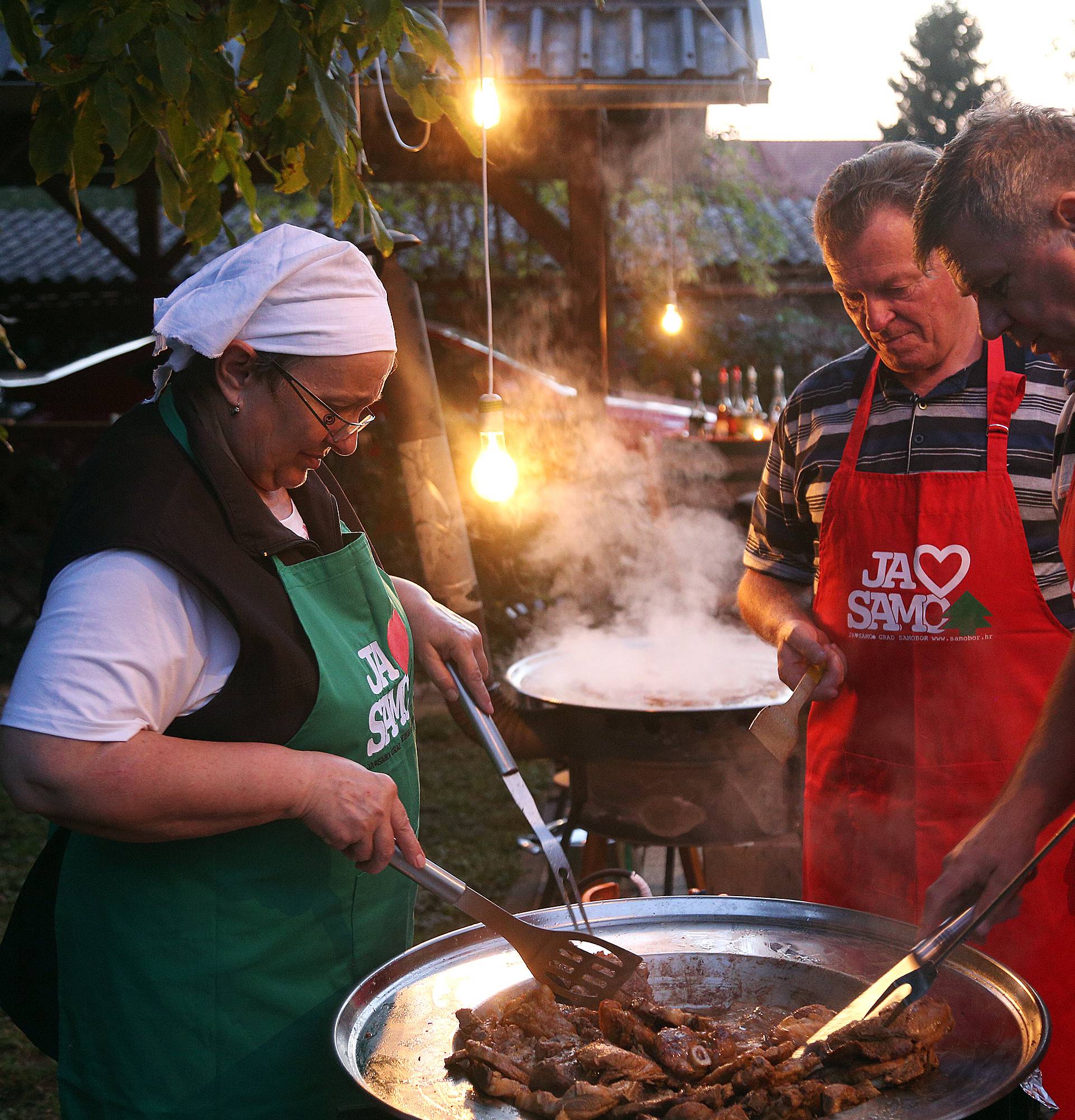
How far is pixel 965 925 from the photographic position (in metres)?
1.61

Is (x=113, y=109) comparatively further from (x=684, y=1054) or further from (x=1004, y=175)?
(x=684, y=1054)

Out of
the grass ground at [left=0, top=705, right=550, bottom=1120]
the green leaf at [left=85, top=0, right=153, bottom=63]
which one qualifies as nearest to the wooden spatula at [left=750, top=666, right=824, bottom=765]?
the green leaf at [left=85, top=0, right=153, bottom=63]

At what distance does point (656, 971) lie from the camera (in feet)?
6.11

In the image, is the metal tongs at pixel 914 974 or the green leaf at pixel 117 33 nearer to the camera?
the metal tongs at pixel 914 974

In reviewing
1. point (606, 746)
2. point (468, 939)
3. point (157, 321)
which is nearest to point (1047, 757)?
point (468, 939)

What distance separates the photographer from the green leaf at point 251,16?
217cm

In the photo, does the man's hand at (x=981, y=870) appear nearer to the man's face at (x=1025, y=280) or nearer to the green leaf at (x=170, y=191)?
the man's face at (x=1025, y=280)

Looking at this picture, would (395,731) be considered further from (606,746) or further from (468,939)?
(606,746)

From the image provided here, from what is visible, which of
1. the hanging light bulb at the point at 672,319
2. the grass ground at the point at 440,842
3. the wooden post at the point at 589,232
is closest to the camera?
the grass ground at the point at 440,842

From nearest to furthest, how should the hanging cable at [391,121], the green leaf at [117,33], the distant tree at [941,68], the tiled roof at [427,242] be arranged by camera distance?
the green leaf at [117,33], the hanging cable at [391,121], the tiled roof at [427,242], the distant tree at [941,68]

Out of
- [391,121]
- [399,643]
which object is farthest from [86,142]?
[399,643]

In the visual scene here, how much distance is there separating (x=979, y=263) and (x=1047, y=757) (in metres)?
0.81

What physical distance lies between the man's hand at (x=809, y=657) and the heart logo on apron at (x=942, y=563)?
254 millimetres

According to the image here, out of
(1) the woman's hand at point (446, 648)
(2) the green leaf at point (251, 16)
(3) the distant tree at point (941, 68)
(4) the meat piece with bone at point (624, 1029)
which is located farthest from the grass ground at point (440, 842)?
(3) the distant tree at point (941, 68)
